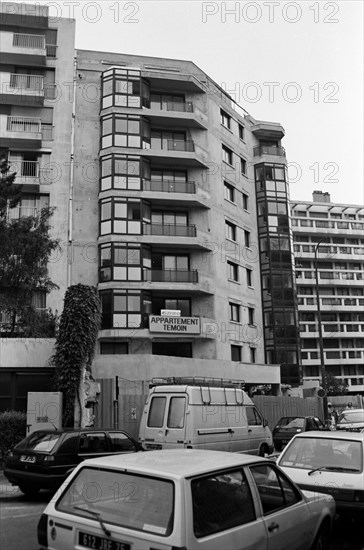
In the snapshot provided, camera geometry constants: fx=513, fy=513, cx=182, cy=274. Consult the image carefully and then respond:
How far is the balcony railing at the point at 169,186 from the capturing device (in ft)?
113

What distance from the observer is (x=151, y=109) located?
35.4 meters

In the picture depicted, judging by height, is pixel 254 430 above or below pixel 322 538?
below

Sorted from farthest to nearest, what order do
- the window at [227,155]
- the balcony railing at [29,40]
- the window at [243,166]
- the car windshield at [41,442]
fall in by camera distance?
the window at [243,166] < the window at [227,155] < the balcony railing at [29,40] < the car windshield at [41,442]

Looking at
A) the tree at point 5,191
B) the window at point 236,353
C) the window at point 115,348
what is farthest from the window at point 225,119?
the tree at point 5,191

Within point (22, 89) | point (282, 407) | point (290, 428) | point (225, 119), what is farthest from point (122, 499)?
point (225, 119)

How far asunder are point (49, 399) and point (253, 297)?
80.6ft

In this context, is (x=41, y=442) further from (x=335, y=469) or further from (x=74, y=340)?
(x=74, y=340)

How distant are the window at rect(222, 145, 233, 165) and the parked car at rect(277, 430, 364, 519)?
32.3m

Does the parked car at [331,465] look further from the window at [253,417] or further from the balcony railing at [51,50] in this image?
the balcony railing at [51,50]

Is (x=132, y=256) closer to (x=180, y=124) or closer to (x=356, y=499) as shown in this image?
(x=180, y=124)

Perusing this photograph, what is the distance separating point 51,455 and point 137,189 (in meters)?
25.5

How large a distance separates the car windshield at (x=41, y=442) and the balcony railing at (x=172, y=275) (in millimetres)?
22694

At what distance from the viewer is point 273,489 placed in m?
5.04

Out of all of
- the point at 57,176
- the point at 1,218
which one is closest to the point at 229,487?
the point at 1,218
